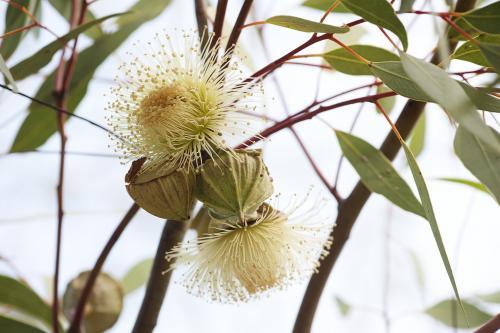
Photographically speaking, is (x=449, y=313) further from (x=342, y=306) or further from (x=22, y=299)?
(x=22, y=299)

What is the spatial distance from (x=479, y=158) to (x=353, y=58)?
0.61 feet

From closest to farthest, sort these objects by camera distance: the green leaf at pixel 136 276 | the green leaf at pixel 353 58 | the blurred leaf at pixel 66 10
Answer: the green leaf at pixel 353 58, the blurred leaf at pixel 66 10, the green leaf at pixel 136 276

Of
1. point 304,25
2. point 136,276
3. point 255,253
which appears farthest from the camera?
point 136,276

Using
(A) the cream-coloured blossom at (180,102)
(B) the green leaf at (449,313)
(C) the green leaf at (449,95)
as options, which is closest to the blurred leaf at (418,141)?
(B) the green leaf at (449,313)

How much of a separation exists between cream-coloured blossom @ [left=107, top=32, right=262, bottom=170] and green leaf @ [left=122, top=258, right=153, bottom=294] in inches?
17.1

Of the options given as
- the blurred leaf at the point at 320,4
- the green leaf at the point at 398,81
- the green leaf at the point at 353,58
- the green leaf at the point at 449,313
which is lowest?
the green leaf at the point at 449,313

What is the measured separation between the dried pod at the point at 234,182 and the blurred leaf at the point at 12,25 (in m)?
0.31

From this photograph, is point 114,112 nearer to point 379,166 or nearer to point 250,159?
point 250,159

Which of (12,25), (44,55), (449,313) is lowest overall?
(449,313)

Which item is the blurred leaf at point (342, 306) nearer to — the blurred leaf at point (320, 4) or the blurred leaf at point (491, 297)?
the blurred leaf at point (491, 297)

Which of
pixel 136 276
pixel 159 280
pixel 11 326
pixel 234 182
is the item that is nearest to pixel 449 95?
pixel 234 182

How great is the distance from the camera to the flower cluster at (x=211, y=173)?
0.52 metres

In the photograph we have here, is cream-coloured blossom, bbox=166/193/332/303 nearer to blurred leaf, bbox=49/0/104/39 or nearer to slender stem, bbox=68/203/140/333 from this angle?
slender stem, bbox=68/203/140/333

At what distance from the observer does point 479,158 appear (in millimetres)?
424
